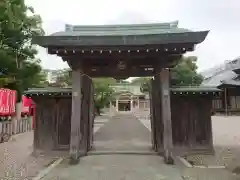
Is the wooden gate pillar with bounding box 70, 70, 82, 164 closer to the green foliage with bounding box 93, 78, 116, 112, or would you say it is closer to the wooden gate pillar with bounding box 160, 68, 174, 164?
the wooden gate pillar with bounding box 160, 68, 174, 164

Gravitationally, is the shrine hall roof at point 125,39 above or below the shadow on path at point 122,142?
above

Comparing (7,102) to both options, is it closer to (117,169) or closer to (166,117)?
(117,169)

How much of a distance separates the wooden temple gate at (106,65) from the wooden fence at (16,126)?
6.96 meters

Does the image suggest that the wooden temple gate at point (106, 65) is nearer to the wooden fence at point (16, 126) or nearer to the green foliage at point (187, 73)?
the wooden fence at point (16, 126)

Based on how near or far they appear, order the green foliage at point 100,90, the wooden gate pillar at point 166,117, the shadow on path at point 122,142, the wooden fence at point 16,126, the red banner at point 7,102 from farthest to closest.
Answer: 1. the green foliage at point 100,90
2. the wooden fence at point 16,126
3. the red banner at point 7,102
4. the shadow on path at point 122,142
5. the wooden gate pillar at point 166,117

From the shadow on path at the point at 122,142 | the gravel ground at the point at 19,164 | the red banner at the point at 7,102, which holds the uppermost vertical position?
the red banner at the point at 7,102

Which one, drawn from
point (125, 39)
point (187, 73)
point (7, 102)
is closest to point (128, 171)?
point (125, 39)

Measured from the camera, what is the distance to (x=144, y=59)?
10.2 meters

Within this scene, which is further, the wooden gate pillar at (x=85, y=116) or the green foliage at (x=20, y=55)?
the green foliage at (x=20, y=55)

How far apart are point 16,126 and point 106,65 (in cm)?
1156

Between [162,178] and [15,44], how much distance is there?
19.5 m

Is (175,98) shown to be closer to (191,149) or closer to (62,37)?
(191,149)

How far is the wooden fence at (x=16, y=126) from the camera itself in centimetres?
1662

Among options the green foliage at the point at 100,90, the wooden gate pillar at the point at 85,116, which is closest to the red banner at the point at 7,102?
the wooden gate pillar at the point at 85,116
